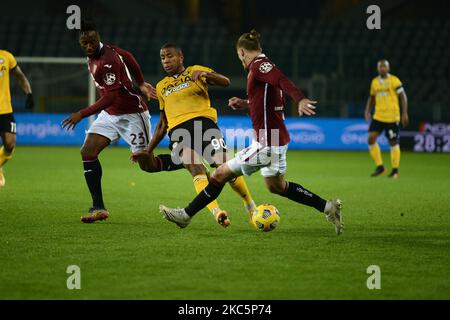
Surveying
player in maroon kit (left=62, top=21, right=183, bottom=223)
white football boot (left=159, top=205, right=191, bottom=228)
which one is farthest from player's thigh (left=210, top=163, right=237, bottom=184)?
player in maroon kit (left=62, top=21, right=183, bottom=223)

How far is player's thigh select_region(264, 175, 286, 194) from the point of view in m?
7.82

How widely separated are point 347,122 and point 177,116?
16.0 metres

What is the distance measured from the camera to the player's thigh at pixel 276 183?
308 inches

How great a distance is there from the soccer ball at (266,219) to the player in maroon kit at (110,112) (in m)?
1.38

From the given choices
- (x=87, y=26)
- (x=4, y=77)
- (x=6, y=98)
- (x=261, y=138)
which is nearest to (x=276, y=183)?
(x=261, y=138)

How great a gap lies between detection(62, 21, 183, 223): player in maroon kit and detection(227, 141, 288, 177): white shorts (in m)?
1.54

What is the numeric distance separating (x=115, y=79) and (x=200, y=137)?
1.27 m

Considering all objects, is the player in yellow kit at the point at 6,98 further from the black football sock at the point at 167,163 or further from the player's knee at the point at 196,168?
the player's knee at the point at 196,168

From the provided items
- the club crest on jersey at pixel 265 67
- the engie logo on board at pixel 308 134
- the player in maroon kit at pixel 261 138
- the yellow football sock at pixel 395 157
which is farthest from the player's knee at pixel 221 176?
the engie logo on board at pixel 308 134

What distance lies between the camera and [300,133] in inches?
961

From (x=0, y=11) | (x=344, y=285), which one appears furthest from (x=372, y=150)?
(x=0, y=11)

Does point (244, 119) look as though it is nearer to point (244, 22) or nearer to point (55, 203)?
point (244, 22)

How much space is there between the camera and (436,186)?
1369 cm

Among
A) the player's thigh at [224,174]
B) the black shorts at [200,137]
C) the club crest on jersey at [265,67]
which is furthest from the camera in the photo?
the black shorts at [200,137]
